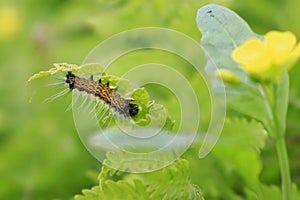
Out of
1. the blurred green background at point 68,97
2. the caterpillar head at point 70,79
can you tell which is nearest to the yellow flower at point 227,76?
the caterpillar head at point 70,79

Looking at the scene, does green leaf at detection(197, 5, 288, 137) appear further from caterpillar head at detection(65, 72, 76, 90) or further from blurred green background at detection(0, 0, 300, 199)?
blurred green background at detection(0, 0, 300, 199)

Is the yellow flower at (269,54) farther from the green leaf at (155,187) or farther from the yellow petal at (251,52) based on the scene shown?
the green leaf at (155,187)

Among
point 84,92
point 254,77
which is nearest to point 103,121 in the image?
point 84,92

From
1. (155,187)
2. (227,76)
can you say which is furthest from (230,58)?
(155,187)

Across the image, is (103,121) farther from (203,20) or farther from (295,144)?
(295,144)

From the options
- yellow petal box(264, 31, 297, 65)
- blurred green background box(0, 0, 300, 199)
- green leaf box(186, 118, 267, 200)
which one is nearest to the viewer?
yellow petal box(264, 31, 297, 65)

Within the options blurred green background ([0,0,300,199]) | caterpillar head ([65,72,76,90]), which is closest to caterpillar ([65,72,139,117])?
caterpillar head ([65,72,76,90])
